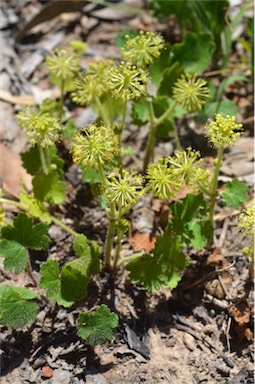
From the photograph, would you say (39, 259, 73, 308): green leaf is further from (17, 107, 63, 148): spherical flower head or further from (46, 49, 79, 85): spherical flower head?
(46, 49, 79, 85): spherical flower head

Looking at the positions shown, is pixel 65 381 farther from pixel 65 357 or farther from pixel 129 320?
pixel 129 320

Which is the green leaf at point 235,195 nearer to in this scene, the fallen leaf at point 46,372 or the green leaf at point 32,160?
the green leaf at point 32,160

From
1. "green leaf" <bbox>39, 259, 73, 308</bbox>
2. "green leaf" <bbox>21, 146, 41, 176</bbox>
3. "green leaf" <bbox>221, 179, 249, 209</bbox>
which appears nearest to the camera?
"green leaf" <bbox>39, 259, 73, 308</bbox>

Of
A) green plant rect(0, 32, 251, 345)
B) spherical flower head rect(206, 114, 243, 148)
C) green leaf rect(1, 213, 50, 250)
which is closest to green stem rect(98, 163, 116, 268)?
green plant rect(0, 32, 251, 345)

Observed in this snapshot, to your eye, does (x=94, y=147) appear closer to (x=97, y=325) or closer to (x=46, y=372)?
(x=97, y=325)

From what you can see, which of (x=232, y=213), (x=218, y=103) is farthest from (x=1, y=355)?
(x=218, y=103)

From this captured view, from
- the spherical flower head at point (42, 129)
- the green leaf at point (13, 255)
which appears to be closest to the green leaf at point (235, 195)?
the spherical flower head at point (42, 129)
